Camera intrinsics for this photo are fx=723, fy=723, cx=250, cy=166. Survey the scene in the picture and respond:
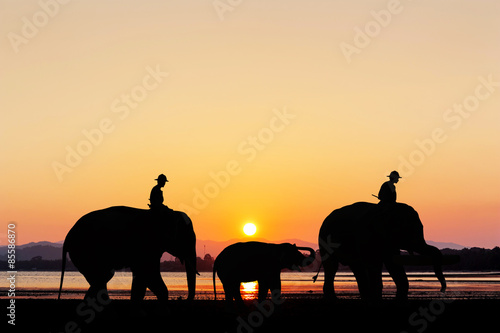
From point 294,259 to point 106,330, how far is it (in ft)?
27.6

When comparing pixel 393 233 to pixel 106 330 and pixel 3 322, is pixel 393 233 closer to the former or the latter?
pixel 106 330

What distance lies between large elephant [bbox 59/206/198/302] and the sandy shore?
0.78m

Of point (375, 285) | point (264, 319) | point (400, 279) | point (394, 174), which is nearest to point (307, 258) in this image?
point (375, 285)

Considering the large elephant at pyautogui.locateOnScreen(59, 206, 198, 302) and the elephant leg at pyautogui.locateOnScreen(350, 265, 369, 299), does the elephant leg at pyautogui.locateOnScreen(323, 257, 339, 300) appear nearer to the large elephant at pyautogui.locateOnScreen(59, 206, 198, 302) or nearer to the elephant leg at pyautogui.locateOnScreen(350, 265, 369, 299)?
the elephant leg at pyautogui.locateOnScreen(350, 265, 369, 299)

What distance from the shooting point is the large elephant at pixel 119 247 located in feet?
74.2

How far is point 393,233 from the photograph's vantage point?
26016 mm

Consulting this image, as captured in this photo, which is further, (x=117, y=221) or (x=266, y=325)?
(x=117, y=221)

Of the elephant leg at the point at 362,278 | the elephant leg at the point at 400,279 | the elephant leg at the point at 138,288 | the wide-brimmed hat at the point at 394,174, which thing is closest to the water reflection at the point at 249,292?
the elephant leg at the point at 362,278

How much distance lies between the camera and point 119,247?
22844 millimetres

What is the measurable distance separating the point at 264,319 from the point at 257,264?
3602 mm

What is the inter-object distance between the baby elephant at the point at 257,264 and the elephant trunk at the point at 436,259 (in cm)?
403

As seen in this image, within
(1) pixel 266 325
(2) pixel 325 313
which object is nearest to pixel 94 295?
(1) pixel 266 325

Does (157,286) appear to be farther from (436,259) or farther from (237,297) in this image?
(436,259)

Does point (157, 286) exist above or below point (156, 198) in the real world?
below
